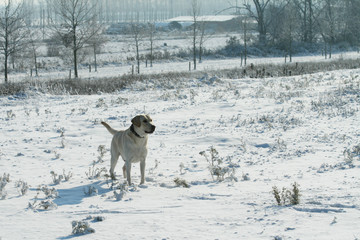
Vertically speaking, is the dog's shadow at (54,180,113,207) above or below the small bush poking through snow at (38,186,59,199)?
below

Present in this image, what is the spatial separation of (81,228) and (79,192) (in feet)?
6.60

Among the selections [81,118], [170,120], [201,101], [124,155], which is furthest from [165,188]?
[201,101]

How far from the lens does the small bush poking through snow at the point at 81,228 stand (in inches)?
157

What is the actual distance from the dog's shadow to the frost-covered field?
0.05 ft

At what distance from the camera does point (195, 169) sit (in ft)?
25.0

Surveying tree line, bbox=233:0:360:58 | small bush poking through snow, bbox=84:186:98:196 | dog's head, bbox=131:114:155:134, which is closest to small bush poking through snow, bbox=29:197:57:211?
small bush poking through snow, bbox=84:186:98:196

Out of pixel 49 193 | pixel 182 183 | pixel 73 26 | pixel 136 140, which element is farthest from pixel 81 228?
pixel 73 26

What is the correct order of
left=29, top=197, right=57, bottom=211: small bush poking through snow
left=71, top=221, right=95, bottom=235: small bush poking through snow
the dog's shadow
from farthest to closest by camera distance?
the dog's shadow → left=29, top=197, right=57, bottom=211: small bush poking through snow → left=71, top=221, right=95, bottom=235: small bush poking through snow

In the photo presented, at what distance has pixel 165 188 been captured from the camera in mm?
6133

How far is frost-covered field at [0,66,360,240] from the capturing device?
4.20 meters

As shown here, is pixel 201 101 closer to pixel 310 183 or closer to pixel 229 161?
pixel 229 161

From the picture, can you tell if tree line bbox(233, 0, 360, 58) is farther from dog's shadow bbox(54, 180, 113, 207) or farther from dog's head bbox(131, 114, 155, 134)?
dog's shadow bbox(54, 180, 113, 207)

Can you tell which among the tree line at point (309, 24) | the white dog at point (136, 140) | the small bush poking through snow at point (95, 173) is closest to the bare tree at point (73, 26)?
the small bush poking through snow at point (95, 173)

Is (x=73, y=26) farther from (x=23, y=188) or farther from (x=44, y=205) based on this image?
(x=44, y=205)
